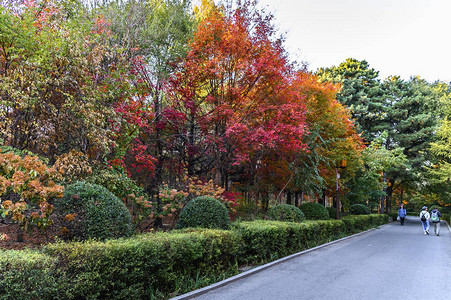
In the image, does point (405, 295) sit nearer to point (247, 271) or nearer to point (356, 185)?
point (247, 271)

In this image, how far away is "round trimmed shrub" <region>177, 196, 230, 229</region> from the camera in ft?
22.5

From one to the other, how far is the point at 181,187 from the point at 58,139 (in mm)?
4062

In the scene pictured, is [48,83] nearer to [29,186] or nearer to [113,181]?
[113,181]

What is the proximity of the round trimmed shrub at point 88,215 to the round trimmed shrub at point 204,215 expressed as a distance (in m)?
2.01

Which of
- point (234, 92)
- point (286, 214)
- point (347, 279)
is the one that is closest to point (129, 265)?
point (347, 279)

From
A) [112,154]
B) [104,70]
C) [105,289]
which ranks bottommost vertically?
[105,289]

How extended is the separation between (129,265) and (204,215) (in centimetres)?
297

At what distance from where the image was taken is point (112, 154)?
838cm

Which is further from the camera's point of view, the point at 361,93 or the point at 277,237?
the point at 361,93

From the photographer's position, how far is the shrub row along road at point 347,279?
5.20 metres

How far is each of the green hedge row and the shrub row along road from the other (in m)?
0.55

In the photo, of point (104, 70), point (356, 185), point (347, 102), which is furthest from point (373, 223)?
point (104, 70)

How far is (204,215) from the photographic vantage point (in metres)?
6.88

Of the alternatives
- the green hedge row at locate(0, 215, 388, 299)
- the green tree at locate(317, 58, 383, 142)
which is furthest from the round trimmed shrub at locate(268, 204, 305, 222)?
the green tree at locate(317, 58, 383, 142)
